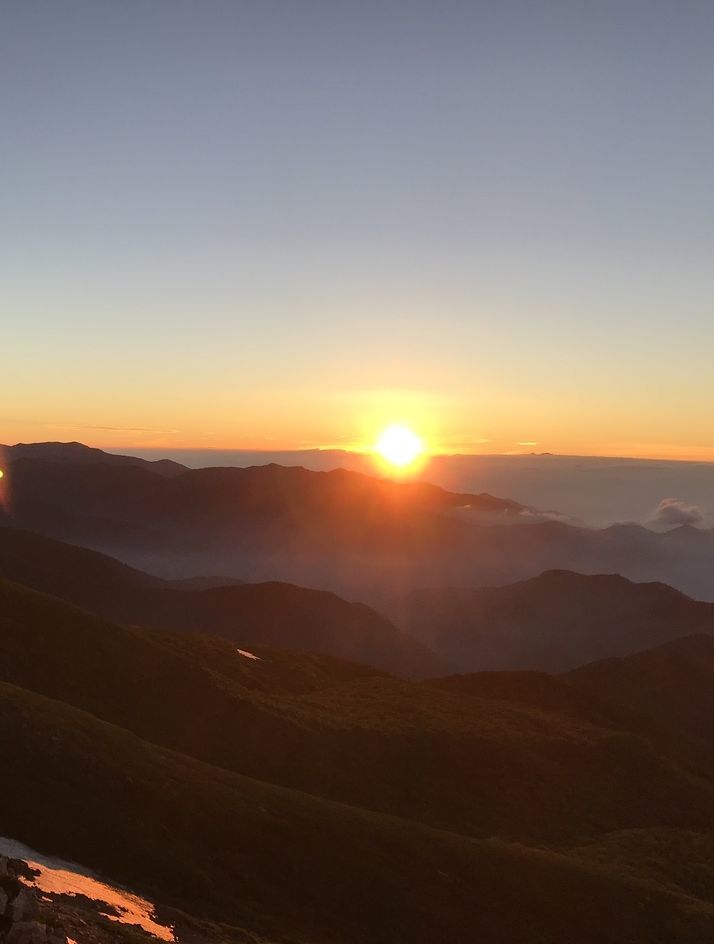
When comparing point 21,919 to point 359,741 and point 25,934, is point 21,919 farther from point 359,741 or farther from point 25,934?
point 359,741

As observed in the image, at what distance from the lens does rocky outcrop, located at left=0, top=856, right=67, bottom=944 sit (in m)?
20.6

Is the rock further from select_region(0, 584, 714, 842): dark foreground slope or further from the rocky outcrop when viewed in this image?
select_region(0, 584, 714, 842): dark foreground slope

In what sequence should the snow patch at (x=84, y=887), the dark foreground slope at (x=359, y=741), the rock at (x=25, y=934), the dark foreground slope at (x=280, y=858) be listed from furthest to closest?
1. the dark foreground slope at (x=359, y=741)
2. the dark foreground slope at (x=280, y=858)
3. the snow patch at (x=84, y=887)
4. the rock at (x=25, y=934)

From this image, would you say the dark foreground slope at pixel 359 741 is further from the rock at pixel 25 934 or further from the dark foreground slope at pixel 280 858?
the rock at pixel 25 934

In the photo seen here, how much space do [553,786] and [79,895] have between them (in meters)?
52.4

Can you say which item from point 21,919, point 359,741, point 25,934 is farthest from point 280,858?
point 359,741

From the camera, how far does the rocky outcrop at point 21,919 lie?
811 inches

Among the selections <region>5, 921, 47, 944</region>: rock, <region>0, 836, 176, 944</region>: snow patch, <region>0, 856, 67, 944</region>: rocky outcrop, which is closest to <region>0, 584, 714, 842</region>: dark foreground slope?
<region>0, 836, 176, 944</region>: snow patch

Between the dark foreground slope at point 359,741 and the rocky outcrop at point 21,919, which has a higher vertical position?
the rocky outcrop at point 21,919

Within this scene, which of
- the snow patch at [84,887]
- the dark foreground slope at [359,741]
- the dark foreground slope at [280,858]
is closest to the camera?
the snow patch at [84,887]


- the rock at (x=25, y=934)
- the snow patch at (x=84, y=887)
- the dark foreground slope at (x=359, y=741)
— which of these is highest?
the rock at (x=25, y=934)

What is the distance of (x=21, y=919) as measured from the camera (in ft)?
69.2

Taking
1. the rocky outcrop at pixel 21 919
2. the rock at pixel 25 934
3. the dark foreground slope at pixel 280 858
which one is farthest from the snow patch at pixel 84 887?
the rock at pixel 25 934

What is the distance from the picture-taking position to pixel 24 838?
3225cm
